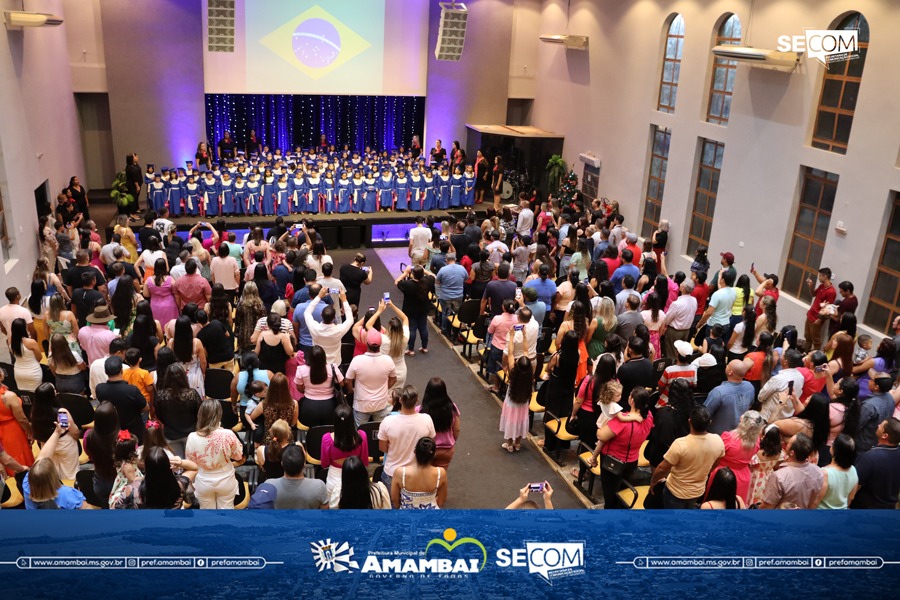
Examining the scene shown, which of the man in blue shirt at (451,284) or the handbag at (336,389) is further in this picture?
the man in blue shirt at (451,284)

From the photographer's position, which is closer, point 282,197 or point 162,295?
point 162,295

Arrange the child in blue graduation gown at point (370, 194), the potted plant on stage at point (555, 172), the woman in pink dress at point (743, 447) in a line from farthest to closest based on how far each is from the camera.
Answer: the potted plant on stage at point (555, 172) < the child in blue graduation gown at point (370, 194) < the woman in pink dress at point (743, 447)

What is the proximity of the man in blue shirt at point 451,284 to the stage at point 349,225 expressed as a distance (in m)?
5.63

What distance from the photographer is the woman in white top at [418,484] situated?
5.11 metres

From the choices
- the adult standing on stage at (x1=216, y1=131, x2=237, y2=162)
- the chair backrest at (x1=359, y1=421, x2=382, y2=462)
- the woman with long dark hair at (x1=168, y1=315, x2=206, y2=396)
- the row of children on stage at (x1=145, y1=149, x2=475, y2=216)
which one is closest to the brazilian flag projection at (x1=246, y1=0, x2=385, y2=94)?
the adult standing on stage at (x1=216, y1=131, x2=237, y2=162)

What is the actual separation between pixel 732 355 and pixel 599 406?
6.96 ft

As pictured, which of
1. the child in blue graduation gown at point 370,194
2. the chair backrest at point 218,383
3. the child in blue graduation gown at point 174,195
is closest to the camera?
the chair backrest at point 218,383

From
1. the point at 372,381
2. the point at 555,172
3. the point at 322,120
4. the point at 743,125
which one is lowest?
the point at 372,381

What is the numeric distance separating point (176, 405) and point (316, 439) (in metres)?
1.13

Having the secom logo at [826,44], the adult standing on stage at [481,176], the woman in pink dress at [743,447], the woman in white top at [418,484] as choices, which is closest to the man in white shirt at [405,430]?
the woman in white top at [418,484]

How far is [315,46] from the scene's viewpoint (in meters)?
18.4

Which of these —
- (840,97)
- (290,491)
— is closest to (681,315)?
(840,97)

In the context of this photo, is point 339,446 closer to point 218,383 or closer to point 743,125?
point 218,383

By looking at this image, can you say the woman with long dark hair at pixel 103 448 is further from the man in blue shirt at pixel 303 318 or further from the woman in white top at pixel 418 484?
the man in blue shirt at pixel 303 318
